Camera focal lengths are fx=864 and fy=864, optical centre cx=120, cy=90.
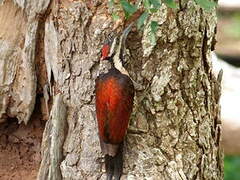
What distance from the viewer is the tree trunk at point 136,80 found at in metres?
2.33

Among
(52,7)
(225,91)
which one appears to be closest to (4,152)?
(52,7)

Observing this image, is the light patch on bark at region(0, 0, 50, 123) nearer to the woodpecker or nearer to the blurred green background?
the woodpecker

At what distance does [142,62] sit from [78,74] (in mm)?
178

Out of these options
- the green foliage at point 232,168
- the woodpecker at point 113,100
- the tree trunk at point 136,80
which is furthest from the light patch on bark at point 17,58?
the green foliage at point 232,168

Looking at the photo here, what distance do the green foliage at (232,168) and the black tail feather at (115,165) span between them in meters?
2.77

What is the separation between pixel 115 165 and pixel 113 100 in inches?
8.2

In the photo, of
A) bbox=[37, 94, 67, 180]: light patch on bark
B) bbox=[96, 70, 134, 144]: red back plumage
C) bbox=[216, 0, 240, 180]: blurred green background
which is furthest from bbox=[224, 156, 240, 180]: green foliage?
bbox=[96, 70, 134, 144]: red back plumage

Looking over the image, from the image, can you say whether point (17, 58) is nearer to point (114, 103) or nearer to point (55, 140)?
point (55, 140)

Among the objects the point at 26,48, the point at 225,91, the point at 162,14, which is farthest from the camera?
the point at 225,91

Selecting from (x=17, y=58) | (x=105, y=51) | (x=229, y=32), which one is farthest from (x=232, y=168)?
(x=105, y=51)

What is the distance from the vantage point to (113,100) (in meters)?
2.20

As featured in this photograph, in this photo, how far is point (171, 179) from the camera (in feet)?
7.79

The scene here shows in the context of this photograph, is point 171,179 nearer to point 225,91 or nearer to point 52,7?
point 52,7

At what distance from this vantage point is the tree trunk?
233 cm
